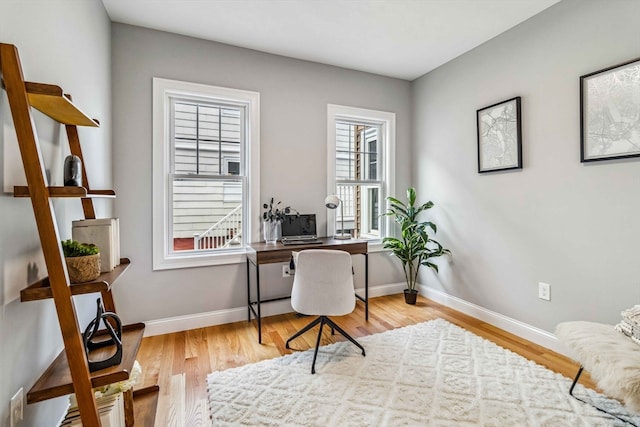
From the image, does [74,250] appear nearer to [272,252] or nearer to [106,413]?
[106,413]

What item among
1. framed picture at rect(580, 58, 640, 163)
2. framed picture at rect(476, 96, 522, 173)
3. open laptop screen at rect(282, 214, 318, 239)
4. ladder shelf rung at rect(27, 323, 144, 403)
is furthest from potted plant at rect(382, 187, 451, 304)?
ladder shelf rung at rect(27, 323, 144, 403)

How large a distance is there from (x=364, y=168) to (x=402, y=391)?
2573mm

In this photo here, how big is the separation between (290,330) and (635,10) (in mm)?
3443

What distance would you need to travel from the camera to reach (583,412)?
167 cm

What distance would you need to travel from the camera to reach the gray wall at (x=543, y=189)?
2.07 m

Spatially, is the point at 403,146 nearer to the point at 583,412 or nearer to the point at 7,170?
the point at 583,412

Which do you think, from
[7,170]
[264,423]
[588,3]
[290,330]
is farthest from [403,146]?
[7,170]

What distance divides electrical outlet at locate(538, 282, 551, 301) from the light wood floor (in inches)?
16.1

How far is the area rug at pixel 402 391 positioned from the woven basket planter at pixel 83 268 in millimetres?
1029

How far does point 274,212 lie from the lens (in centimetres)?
313

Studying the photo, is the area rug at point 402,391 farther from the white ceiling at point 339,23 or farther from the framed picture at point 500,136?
the white ceiling at point 339,23

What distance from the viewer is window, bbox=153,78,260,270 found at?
2721mm

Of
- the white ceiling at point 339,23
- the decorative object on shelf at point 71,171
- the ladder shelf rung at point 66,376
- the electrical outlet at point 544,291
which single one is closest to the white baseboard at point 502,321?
the electrical outlet at point 544,291

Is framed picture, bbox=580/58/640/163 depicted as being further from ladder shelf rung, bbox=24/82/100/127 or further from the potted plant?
ladder shelf rung, bbox=24/82/100/127
